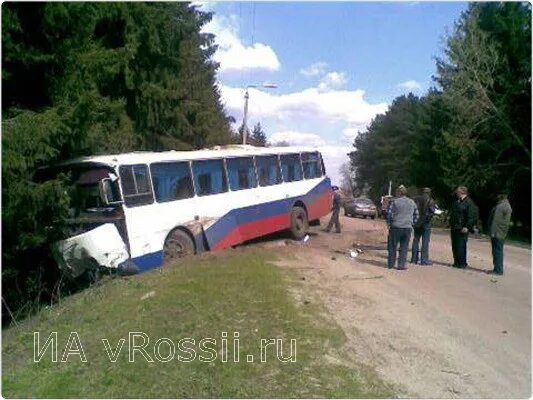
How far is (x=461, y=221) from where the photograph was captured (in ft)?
47.3

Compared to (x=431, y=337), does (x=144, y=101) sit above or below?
above

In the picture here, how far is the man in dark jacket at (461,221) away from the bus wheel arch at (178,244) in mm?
6007

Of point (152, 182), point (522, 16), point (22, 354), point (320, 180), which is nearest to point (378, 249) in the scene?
point (320, 180)

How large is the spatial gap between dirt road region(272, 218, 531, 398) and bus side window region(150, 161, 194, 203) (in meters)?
3.04

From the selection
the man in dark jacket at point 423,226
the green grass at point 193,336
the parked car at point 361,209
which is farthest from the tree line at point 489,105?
the green grass at point 193,336

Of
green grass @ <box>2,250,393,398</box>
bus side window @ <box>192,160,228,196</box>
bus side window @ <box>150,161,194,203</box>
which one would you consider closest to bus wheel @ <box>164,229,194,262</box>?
bus side window @ <box>150,161,194,203</box>

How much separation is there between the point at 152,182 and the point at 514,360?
912 centimetres

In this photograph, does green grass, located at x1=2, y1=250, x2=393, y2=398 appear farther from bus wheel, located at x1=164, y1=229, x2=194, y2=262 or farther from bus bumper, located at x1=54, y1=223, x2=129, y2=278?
bus wheel, located at x1=164, y1=229, x2=194, y2=262

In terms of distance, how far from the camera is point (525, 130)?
123ft

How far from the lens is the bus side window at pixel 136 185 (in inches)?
546

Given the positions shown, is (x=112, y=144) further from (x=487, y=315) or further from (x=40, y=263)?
(x=487, y=315)

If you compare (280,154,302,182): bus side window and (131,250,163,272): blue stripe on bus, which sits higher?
(280,154,302,182): bus side window

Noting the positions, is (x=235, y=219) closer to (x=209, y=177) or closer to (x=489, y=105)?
(x=209, y=177)

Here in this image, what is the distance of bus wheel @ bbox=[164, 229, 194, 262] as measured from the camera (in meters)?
14.9
